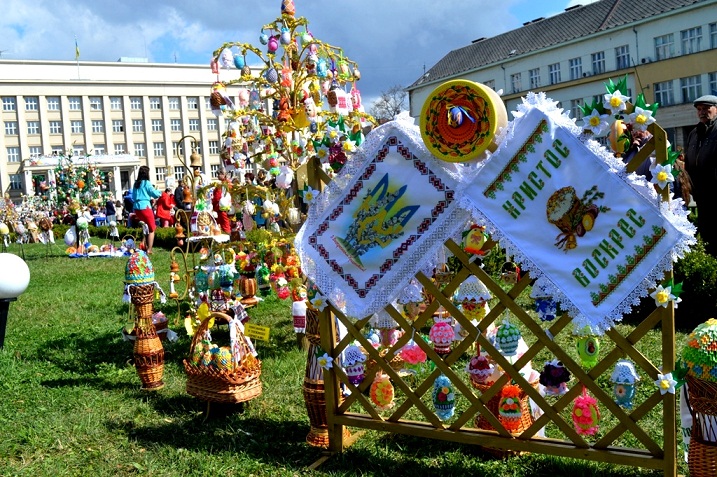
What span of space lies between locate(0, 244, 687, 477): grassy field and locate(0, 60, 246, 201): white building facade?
177 ft

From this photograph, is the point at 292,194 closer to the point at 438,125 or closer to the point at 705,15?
the point at 438,125

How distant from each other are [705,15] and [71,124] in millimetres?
53092

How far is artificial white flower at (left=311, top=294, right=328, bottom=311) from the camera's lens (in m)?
3.82

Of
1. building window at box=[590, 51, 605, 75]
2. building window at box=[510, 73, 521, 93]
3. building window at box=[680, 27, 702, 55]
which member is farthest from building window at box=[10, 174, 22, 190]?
Answer: building window at box=[680, 27, 702, 55]

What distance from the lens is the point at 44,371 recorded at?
6109 millimetres

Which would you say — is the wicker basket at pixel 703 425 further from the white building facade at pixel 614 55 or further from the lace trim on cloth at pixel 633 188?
the white building facade at pixel 614 55

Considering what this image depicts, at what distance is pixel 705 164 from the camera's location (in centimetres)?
627

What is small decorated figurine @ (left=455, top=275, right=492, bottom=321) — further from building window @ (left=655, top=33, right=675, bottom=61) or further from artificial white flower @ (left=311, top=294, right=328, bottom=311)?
building window @ (left=655, top=33, right=675, bottom=61)

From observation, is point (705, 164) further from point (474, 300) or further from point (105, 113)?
point (105, 113)

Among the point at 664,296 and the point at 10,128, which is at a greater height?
the point at 10,128

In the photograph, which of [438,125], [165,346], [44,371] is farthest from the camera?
[165,346]

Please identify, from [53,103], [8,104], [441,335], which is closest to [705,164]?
[441,335]

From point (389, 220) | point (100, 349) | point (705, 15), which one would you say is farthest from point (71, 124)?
point (389, 220)

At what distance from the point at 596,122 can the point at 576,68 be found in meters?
42.0
